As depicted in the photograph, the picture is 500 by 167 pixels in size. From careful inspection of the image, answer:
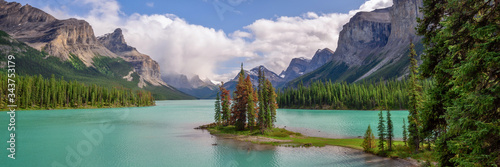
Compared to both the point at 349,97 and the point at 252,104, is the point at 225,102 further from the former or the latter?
the point at 349,97

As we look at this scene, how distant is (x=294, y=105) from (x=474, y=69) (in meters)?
179

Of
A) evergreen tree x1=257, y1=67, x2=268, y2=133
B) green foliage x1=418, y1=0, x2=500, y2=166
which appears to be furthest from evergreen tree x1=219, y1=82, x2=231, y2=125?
green foliage x1=418, y1=0, x2=500, y2=166

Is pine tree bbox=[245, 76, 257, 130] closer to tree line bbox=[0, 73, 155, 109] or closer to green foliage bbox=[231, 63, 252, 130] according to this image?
green foliage bbox=[231, 63, 252, 130]

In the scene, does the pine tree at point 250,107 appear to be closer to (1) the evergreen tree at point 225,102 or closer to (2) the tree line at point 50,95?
(1) the evergreen tree at point 225,102

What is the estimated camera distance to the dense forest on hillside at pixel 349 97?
478 ft

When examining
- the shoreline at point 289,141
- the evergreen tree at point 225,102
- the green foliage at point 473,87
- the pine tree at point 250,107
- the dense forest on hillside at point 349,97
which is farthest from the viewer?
the dense forest on hillside at point 349,97

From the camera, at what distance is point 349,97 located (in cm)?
16062

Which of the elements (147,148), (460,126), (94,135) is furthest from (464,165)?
(94,135)

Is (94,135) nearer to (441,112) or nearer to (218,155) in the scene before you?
(218,155)

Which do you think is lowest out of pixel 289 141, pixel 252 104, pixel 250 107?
pixel 289 141

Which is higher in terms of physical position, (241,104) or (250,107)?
(241,104)

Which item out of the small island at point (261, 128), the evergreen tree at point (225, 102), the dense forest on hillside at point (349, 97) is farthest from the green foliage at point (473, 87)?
the dense forest on hillside at point (349, 97)

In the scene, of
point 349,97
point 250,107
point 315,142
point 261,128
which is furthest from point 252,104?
point 349,97

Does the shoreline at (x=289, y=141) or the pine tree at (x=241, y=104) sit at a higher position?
the pine tree at (x=241, y=104)
